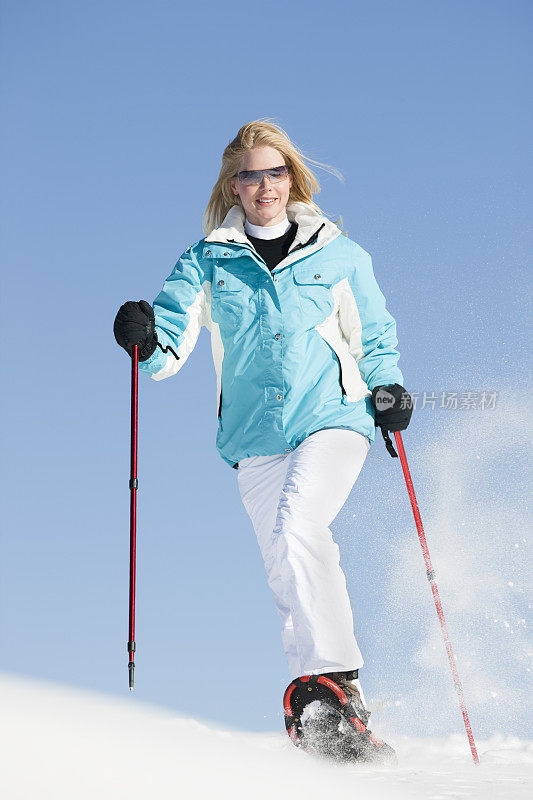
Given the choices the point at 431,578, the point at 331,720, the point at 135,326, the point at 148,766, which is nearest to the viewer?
the point at 148,766

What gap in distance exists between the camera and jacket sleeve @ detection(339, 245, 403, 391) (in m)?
4.57

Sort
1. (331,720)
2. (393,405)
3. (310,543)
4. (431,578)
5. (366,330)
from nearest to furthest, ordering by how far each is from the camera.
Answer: (331,720)
(310,543)
(393,405)
(366,330)
(431,578)

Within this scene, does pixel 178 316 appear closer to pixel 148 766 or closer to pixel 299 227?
pixel 299 227

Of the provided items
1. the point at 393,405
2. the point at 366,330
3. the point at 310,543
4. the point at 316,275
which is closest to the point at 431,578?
the point at 393,405

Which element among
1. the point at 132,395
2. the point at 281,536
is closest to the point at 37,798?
the point at 281,536

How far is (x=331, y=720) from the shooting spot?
3.68m

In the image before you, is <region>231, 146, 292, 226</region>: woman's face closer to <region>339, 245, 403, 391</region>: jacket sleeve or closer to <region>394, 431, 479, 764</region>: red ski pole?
<region>339, 245, 403, 391</region>: jacket sleeve

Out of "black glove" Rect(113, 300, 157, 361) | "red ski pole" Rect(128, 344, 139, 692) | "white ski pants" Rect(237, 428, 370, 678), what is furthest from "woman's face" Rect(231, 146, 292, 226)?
"white ski pants" Rect(237, 428, 370, 678)

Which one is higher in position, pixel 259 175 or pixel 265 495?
pixel 259 175

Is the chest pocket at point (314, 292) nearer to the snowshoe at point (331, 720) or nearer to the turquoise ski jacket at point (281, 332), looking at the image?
the turquoise ski jacket at point (281, 332)

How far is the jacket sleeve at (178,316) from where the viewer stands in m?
4.40

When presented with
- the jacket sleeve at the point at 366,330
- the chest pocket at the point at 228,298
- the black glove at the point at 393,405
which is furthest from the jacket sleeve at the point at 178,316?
the black glove at the point at 393,405

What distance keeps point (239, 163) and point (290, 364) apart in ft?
4.32

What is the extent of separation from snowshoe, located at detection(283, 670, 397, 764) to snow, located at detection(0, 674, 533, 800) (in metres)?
0.09
